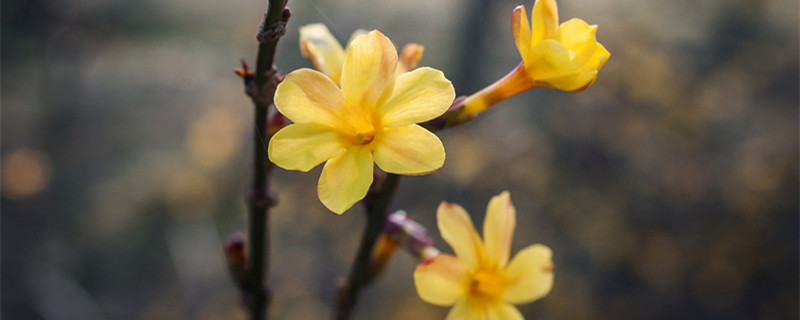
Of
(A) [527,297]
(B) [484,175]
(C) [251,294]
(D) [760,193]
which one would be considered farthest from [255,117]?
(D) [760,193]

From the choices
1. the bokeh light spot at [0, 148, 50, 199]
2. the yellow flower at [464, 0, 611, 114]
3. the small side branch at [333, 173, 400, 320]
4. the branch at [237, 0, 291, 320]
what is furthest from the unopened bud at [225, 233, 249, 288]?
the bokeh light spot at [0, 148, 50, 199]

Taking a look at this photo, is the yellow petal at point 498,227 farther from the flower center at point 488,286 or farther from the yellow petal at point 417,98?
the yellow petal at point 417,98

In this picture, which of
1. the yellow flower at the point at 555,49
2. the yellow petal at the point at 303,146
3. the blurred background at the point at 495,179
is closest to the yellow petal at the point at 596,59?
the yellow flower at the point at 555,49

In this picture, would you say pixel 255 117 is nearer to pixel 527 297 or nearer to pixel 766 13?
pixel 527 297

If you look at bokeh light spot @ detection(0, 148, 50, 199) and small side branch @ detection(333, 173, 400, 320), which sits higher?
small side branch @ detection(333, 173, 400, 320)

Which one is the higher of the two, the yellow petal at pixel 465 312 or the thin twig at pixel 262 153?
the thin twig at pixel 262 153

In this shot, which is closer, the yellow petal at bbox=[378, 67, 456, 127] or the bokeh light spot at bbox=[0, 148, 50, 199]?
the yellow petal at bbox=[378, 67, 456, 127]

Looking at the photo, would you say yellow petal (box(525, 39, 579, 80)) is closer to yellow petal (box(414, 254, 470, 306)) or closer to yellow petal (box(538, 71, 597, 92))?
yellow petal (box(538, 71, 597, 92))
